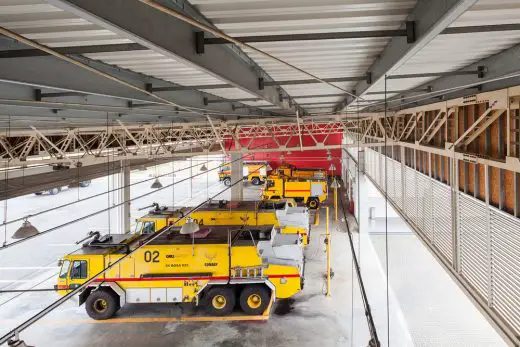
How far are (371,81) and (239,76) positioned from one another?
2.20 metres

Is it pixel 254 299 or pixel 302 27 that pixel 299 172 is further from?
pixel 302 27

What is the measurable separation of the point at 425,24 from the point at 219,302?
34.5 ft

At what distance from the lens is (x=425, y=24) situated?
316cm

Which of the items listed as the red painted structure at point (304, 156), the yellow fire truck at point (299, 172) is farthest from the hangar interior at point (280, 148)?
the red painted structure at point (304, 156)

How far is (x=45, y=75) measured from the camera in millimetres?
4297

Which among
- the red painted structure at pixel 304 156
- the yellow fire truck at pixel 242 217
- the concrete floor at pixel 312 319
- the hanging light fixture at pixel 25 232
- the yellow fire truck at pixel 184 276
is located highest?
the red painted structure at pixel 304 156

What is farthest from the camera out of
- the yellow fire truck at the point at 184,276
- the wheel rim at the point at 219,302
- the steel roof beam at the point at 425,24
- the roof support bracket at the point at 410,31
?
the wheel rim at the point at 219,302

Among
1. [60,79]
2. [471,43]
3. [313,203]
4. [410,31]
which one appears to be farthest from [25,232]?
[313,203]

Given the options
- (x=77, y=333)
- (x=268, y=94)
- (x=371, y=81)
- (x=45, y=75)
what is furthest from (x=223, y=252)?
(x=45, y=75)

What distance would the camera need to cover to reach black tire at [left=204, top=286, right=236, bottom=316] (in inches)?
472

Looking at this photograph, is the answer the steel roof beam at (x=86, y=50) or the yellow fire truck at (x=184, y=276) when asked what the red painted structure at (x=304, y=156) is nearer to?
the yellow fire truck at (x=184, y=276)

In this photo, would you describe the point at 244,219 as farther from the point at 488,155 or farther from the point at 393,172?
the point at 488,155

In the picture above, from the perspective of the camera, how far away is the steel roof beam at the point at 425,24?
8.12 feet

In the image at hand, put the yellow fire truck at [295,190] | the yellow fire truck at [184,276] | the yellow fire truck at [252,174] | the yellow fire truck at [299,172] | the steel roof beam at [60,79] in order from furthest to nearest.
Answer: the yellow fire truck at [252,174] < the yellow fire truck at [299,172] < the yellow fire truck at [295,190] < the yellow fire truck at [184,276] < the steel roof beam at [60,79]
